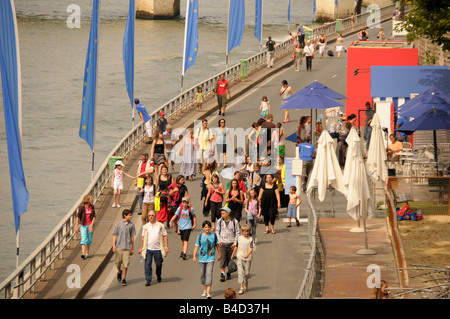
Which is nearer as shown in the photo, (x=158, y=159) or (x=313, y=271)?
(x=313, y=271)

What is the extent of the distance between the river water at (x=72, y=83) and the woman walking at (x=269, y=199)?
13.5 metres

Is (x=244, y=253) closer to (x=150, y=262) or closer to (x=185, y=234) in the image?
(x=150, y=262)

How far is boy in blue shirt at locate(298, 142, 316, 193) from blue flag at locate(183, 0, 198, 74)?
11.9 meters

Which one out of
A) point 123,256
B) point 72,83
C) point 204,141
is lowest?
point 123,256

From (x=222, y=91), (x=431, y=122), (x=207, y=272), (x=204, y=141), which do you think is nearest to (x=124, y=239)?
(x=207, y=272)

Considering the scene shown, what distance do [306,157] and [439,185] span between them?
4.17 m

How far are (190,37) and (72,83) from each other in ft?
108

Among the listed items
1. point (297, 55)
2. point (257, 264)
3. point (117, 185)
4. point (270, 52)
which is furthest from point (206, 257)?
point (297, 55)

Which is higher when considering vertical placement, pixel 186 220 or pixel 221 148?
pixel 221 148

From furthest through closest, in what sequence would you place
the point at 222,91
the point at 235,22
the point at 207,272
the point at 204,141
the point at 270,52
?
the point at 270,52, the point at 235,22, the point at 222,91, the point at 204,141, the point at 207,272

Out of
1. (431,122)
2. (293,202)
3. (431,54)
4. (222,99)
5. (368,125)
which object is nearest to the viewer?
(293,202)

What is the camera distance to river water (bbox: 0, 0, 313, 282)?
1656 inches

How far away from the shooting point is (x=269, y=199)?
23.0 metres
